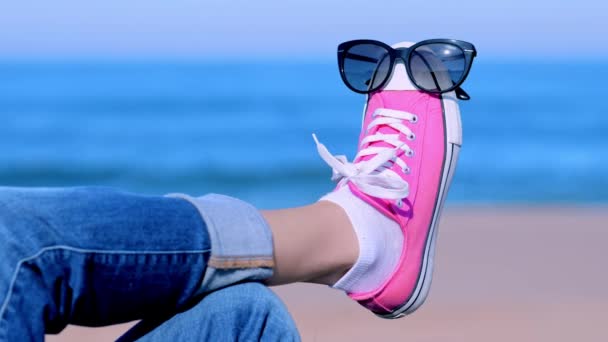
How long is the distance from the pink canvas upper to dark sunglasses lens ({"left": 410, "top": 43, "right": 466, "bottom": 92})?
0.11ft

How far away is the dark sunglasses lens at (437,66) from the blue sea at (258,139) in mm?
5491

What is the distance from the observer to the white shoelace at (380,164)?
1.93 meters

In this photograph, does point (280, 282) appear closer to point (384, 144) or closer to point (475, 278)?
point (384, 144)

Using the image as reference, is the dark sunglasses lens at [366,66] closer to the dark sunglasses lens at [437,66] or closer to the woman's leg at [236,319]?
the dark sunglasses lens at [437,66]

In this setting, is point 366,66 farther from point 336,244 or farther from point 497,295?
point 497,295

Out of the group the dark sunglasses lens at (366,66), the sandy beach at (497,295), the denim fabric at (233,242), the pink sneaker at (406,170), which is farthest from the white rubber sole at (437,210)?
the sandy beach at (497,295)

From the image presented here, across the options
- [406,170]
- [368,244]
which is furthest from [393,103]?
[368,244]

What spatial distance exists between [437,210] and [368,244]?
15.1 inches

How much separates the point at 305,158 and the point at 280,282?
882 cm

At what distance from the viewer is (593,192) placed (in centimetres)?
840

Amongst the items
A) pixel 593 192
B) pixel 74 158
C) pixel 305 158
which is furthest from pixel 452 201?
pixel 74 158

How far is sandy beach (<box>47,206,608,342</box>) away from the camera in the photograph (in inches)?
121

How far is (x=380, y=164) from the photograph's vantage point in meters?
2.06

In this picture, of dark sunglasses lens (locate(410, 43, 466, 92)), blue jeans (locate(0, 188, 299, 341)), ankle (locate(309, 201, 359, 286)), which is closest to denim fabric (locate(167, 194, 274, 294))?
blue jeans (locate(0, 188, 299, 341))
